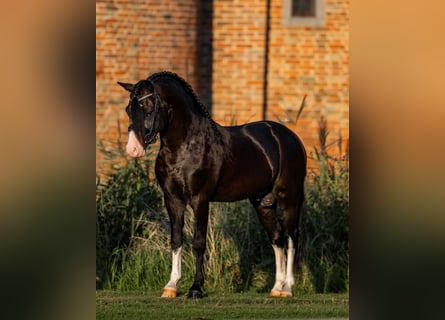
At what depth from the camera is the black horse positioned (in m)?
7.03

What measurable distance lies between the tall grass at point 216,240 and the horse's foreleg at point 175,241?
1307 mm

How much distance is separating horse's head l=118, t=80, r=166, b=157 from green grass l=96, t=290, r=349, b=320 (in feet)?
3.60

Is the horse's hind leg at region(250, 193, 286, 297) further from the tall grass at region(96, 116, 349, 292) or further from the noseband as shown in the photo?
the noseband

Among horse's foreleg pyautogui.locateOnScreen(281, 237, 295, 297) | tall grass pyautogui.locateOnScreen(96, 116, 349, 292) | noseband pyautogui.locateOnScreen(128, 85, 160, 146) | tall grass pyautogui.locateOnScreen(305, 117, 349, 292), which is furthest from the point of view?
tall grass pyautogui.locateOnScreen(305, 117, 349, 292)

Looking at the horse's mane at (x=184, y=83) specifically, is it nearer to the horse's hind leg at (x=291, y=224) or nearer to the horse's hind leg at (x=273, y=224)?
the horse's hind leg at (x=273, y=224)

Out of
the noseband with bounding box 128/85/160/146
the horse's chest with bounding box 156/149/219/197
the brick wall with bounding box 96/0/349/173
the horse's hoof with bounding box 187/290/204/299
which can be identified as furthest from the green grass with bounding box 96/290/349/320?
the brick wall with bounding box 96/0/349/173

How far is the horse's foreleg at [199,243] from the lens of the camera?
7.57m

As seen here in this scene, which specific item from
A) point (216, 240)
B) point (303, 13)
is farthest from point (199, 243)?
point (303, 13)

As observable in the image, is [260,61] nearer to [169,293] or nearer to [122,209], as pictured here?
[122,209]

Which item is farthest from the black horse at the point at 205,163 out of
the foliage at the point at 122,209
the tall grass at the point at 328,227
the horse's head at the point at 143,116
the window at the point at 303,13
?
the window at the point at 303,13
